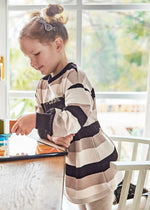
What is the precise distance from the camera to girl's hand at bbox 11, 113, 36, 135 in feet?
3.28

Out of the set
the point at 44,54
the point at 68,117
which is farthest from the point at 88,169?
the point at 44,54

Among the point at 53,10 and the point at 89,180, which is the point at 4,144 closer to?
the point at 89,180

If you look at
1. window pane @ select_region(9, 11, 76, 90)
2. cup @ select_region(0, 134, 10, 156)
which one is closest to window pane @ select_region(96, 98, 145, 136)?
window pane @ select_region(9, 11, 76, 90)

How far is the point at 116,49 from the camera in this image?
1654 millimetres

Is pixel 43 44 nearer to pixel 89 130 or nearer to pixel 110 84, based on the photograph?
pixel 89 130

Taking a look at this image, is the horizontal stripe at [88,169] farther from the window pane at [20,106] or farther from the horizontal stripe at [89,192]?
the window pane at [20,106]

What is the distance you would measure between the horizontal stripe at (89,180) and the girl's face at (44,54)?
0.48 metres

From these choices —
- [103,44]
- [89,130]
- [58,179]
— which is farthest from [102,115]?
[58,179]

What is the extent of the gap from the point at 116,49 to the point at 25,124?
93 centimetres

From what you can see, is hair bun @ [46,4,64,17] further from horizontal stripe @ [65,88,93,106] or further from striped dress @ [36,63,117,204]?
horizontal stripe @ [65,88,93,106]

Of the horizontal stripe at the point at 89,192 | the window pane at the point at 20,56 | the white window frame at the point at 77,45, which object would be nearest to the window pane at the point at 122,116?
the white window frame at the point at 77,45

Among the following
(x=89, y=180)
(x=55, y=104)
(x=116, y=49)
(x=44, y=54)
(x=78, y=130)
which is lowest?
(x=89, y=180)

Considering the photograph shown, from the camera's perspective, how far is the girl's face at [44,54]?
104 centimetres

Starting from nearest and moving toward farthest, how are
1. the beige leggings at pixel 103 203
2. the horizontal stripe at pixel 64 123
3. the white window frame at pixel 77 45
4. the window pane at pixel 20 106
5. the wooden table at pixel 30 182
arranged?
the wooden table at pixel 30 182, the horizontal stripe at pixel 64 123, the beige leggings at pixel 103 203, the white window frame at pixel 77 45, the window pane at pixel 20 106
